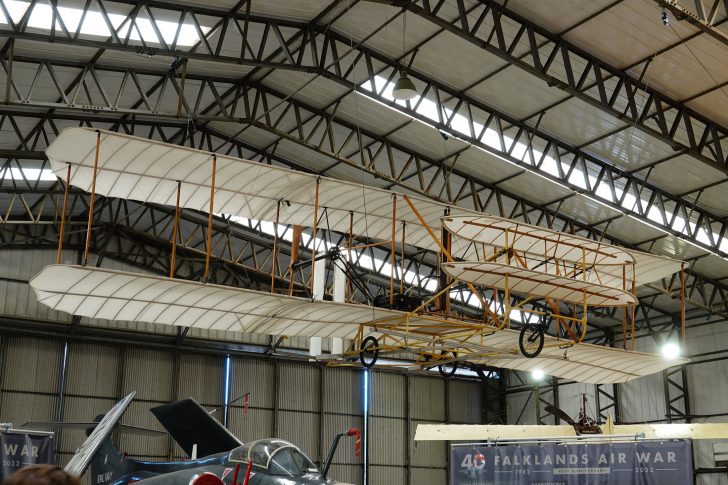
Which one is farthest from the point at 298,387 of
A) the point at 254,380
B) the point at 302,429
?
the point at 254,380

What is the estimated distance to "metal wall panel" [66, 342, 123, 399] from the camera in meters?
30.2

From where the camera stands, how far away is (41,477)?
6.38ft

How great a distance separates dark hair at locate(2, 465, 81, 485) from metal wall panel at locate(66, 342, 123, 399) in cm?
3011

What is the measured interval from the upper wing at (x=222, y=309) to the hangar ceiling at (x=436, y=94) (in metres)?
5.75

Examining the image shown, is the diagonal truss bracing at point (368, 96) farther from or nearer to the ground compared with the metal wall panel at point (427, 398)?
farther from the ground

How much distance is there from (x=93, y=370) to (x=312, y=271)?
714 inches

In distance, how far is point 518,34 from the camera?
1792 centimetres

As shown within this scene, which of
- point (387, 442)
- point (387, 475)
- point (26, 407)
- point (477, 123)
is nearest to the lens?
point (477, 123)

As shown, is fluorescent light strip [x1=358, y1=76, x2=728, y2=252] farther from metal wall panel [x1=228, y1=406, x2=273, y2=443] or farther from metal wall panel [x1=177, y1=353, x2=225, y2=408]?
metal wall panel [x1=228, y1=406, x2=273, y2=443]

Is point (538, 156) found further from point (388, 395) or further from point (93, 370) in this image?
point (93, 370)

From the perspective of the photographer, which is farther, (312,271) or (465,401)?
(465,401)

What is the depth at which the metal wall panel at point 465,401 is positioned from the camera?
38.4 metres

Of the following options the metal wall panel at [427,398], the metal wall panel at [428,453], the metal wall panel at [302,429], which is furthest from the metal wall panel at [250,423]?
the metal wall panel at [427,398]

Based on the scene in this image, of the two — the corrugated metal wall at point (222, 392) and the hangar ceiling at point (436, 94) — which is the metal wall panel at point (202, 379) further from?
the hangar ceiling at point (436, 94)
